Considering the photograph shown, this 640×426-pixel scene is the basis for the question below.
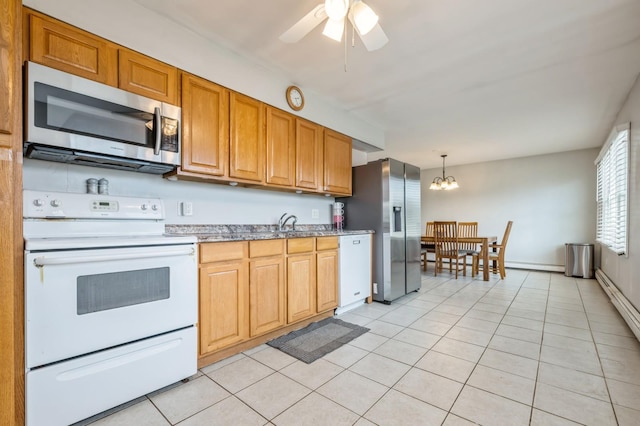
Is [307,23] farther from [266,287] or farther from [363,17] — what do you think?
[266,287]

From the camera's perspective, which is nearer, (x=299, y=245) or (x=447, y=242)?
(x=299, y=245)

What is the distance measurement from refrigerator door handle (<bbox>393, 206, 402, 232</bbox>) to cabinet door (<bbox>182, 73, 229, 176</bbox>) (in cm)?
215

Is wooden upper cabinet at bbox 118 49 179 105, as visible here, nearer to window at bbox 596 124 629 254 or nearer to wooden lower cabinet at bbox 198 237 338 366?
wooden lower cabinet at bbox 198 237 338 366

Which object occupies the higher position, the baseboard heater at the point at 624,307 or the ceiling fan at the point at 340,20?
the ceiling fan at the point at 340,20

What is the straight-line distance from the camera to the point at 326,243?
9.62 ft

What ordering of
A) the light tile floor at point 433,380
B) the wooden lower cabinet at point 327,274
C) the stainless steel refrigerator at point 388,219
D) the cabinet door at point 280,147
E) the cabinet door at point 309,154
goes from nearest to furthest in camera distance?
the light tile floor at point 433,380
the cabinet door at point 280,147
the wooden lower cabinet at point 327,274
the cabinet door at point 309,154
the stainless steel refrigerator at point 388,219

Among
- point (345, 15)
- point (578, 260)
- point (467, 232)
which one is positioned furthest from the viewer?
point (467, 232)

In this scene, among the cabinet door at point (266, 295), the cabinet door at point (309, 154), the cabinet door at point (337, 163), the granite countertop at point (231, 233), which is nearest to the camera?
the granite countertop at point (231, 233)

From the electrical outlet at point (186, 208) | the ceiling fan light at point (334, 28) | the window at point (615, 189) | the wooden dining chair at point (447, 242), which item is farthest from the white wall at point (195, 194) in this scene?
the window at point (615, 189)

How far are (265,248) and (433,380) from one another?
1487 mm

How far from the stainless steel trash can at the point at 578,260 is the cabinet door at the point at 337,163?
460cm

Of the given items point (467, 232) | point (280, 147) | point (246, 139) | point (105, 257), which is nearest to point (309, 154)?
point (280, 147)

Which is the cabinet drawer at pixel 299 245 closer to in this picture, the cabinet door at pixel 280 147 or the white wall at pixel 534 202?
the cabinet door at pixel 280 147

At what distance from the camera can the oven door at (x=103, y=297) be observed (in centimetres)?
130
